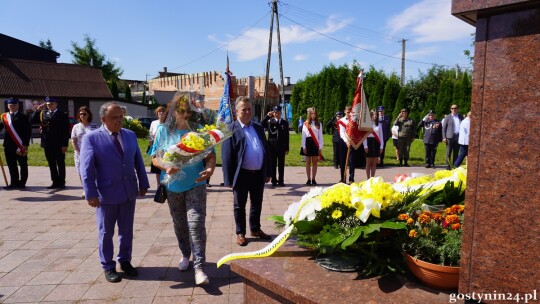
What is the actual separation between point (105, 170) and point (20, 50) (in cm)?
4472

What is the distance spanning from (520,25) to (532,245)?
0.91 metres

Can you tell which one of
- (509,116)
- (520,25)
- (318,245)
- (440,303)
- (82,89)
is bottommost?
(440,303)

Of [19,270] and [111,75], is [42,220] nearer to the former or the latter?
[19,270]

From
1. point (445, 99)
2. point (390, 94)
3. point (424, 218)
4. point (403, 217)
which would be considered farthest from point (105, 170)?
point (390, 94)

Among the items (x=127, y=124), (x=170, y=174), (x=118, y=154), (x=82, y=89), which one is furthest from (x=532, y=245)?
(x=82, y=89)

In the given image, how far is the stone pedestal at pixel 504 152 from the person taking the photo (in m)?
1.63

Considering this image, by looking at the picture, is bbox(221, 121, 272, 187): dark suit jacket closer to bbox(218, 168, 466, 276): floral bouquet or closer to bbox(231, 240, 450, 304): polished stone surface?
bbox(218, 168, 466, 276): floral bouquet

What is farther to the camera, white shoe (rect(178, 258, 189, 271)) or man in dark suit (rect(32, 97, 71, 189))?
man in dark suit (rect(32, 97, 71, 189))

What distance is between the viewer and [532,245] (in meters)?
1.65

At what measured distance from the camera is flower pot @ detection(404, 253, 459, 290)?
1.95 meters

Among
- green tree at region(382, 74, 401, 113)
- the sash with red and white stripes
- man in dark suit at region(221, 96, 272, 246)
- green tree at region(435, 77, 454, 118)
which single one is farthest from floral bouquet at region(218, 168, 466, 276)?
green tree at region(382, 74, 401, 113)

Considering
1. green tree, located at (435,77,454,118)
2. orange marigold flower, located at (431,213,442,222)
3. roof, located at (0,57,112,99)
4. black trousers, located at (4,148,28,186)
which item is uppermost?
roof, located at (0,57,112,99)

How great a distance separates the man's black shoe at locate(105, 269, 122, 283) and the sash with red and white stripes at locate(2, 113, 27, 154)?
615 cm

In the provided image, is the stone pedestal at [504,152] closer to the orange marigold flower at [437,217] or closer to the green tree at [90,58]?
the orange marigold flower at [437,217]
